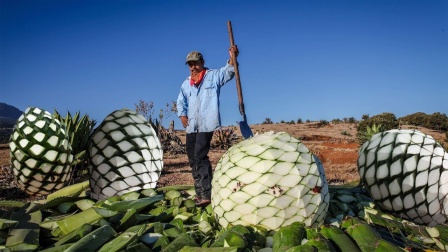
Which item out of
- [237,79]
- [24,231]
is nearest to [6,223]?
[24,231]

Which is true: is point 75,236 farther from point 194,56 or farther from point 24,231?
point 194,56

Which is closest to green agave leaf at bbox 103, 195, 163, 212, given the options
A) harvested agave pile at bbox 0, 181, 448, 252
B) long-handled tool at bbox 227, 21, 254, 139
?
harvested agave pile at bbox 0, 181, 448, 252

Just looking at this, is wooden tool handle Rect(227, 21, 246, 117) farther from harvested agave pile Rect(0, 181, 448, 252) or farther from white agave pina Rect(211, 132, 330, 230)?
white agave pina Rect(211, 132, 330, 230)

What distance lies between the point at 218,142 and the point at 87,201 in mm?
13277

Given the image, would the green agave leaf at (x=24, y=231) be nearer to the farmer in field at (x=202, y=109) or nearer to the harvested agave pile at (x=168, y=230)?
the harvested agave pile at (x=168, y=230)

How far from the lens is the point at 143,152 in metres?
3.66

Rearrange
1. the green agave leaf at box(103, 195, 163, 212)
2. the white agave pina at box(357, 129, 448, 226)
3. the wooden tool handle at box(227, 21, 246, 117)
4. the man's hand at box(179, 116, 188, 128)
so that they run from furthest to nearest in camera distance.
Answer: the man's hand at box(179, 116, 188, 128)
the wooden tool handle at box(227, 21, 246, 117)
the white agave pina at box(357, 129, 448, 226)
the green agave leaf at box(103, 195, 163, 212)

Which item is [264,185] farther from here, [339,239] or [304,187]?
[339,239]

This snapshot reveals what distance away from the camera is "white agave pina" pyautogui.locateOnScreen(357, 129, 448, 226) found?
139 inches

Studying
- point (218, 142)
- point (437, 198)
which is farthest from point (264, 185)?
point (218, 142)

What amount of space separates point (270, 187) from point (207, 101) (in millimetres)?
2592

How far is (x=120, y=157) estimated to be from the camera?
141 inches

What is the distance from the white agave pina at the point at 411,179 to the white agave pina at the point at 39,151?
104 inches

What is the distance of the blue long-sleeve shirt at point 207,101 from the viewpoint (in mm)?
4840
